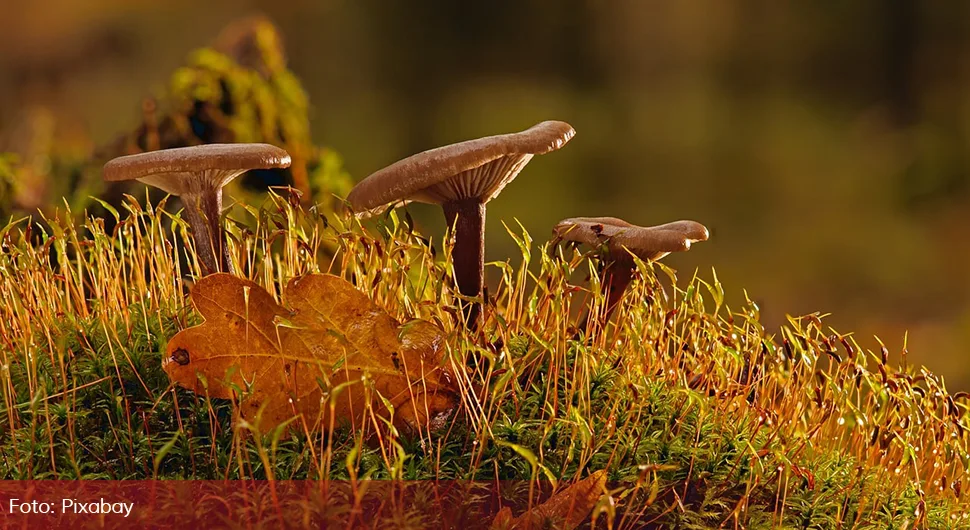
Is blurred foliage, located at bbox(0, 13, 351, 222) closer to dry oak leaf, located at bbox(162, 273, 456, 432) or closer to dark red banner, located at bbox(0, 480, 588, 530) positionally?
dry oak leaf, located at bbox(162, 273, 456, 432)

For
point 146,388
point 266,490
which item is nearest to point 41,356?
point 146,388

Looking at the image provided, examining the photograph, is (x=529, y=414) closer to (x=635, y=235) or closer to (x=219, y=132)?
(x=635, y=235)

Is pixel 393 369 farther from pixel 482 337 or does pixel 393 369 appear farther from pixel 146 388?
pixel 146 388

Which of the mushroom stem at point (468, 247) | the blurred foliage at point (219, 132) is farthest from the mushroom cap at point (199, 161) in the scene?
the blurred foliage at point (219, 132)

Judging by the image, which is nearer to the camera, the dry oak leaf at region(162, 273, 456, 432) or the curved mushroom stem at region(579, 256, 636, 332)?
the dry oak leaf at region(162, 273, 456, 432)

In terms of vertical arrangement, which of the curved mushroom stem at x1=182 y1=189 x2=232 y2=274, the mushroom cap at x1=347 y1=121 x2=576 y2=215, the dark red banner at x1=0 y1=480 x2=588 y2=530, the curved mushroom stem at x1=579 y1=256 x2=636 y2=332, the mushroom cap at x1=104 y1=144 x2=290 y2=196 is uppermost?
the mushroom cap at x1=104 y1=144 x2=290 y2=196

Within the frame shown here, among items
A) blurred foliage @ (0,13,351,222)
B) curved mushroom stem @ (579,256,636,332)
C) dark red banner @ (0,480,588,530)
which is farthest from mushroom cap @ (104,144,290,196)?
blurred foliage @ (0,13,351,222)

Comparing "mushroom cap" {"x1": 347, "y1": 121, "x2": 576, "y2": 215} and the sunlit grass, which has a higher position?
"mushroom cap" {"x1": 347, "y1": 121, "x2": 576, "y2": 215}

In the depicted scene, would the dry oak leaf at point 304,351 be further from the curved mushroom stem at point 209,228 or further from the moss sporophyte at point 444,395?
the curved mushroom stem at point 209,228

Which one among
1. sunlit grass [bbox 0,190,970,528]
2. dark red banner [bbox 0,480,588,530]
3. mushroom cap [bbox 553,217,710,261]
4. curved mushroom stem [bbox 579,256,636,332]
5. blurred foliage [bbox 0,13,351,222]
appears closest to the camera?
dark red banner [bbox 0,480,588,530]
